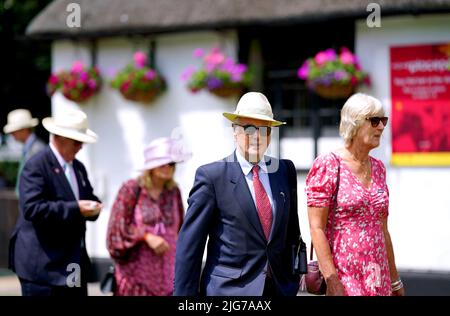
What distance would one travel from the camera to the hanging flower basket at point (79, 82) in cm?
1108

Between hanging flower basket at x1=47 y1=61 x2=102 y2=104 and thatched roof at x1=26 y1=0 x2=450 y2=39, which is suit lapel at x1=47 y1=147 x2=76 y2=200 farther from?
hanging flower basket at x1=47 y1=61 x2=102 y2=104

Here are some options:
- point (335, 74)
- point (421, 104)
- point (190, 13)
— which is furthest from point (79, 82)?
point (421, 104)

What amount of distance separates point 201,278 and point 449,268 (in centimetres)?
532

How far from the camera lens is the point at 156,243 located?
6.59 metres

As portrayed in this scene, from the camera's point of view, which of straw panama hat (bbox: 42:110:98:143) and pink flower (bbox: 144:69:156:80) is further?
pink flower (bbox: 144:69:156:80)

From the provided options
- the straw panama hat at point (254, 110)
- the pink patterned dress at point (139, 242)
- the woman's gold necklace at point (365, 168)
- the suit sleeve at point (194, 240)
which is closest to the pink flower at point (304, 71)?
the pink patterned dress at point (139, 242)

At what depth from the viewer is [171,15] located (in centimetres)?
1061

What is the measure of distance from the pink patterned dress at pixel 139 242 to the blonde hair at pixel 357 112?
2114 millimetres

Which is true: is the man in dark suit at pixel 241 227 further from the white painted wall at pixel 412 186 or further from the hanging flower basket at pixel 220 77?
the hanging flower basket at pixel 220 77

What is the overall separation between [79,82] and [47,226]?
5.26m

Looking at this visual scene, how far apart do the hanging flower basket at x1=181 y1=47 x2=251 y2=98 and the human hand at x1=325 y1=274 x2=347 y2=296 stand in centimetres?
544

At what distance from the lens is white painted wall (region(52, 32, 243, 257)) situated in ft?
34.6

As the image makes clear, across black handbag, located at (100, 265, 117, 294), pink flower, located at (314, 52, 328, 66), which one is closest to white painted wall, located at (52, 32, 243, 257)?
→ pink flower, located at (314, 52, 328, 66)

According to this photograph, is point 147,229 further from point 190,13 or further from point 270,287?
point 190,13
